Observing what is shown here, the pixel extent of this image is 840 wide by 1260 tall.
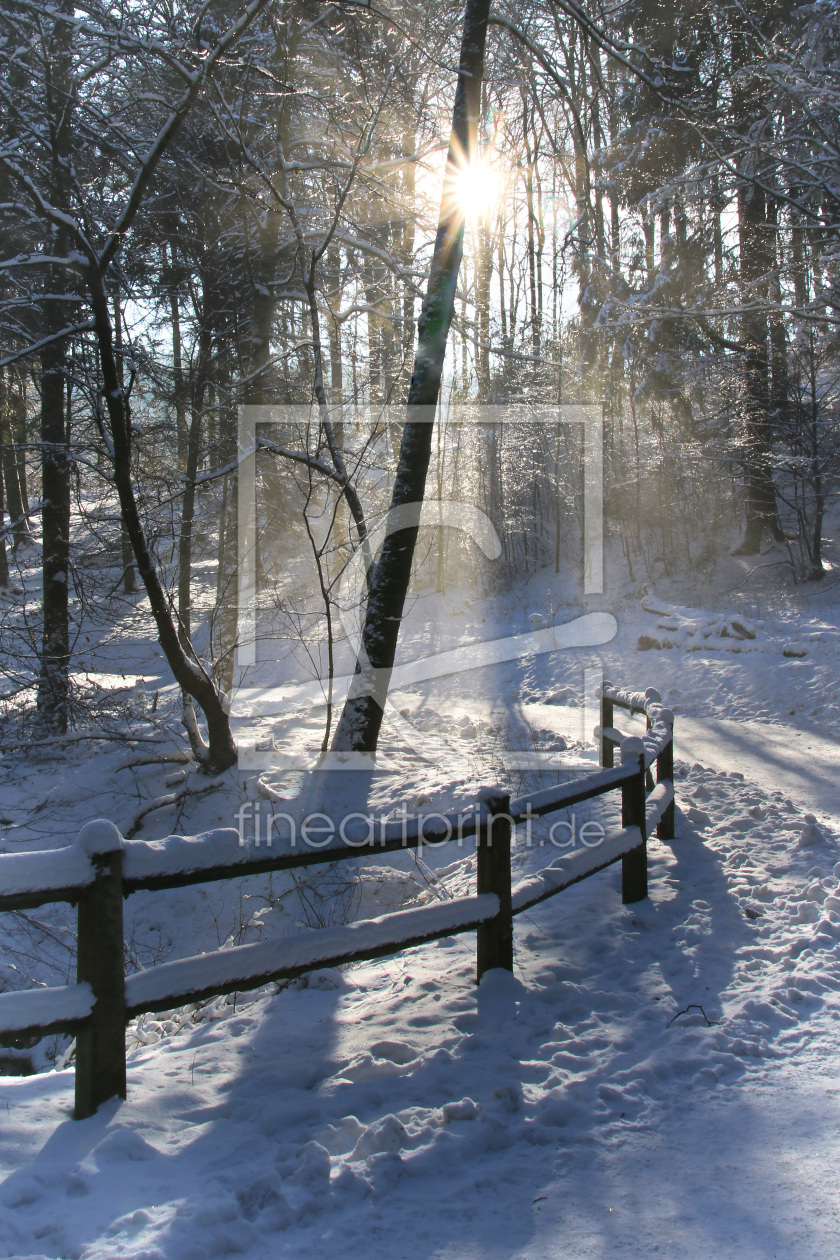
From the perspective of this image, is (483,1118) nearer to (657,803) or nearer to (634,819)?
(634,819)

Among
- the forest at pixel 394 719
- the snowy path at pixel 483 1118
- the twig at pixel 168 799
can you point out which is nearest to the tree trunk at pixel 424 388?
the forest at pixel 394 719

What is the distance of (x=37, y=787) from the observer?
10797 millimetres

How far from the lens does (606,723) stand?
8.09 metres

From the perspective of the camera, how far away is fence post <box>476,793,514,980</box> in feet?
12.7

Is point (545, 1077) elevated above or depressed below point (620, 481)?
below

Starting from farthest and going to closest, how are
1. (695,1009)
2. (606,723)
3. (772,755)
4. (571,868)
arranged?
1. (772,755)
2. (606,723)
3. (571,868)
4. (695,1009)

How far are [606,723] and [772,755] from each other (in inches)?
123

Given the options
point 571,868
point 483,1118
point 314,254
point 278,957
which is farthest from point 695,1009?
point 314,254

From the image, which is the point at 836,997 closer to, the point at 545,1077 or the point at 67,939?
the point at 545,1077

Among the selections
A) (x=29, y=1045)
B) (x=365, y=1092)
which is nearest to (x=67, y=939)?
(x=29, y=1045)

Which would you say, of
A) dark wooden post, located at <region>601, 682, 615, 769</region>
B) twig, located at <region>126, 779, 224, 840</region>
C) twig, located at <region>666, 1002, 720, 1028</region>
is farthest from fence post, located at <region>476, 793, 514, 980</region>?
twig, located at <region>126, 779, 224, 840</region>

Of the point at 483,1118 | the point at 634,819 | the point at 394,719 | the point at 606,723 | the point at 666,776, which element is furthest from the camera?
the point at 394,719

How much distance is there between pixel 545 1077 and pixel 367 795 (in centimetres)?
562

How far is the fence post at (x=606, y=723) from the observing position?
26.1 ft
